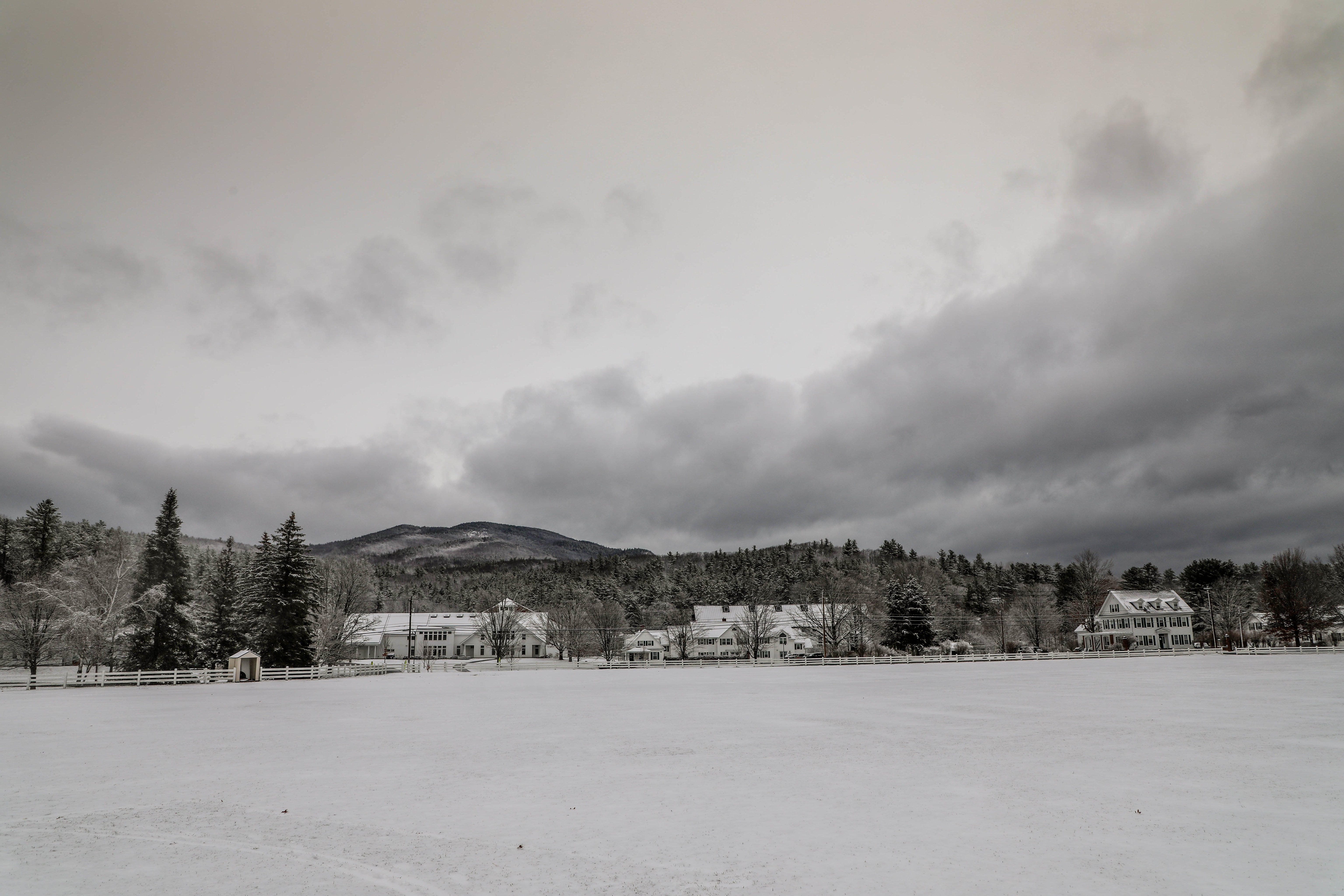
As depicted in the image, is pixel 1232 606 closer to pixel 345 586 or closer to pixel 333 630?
pixel 333 630

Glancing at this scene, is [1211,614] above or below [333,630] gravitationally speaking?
below

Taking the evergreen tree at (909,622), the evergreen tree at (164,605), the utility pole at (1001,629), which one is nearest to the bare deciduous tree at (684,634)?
the evergreen tree at (909,622)

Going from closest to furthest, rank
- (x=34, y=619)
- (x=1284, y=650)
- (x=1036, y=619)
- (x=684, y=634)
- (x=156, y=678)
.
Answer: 1. (x=156, y=678)
2. (x=34, y=619)
3. (x=1284, y=650)
4. (x=684, y=634)
5. (x=1036, y=619)

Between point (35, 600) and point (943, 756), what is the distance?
65825 mm

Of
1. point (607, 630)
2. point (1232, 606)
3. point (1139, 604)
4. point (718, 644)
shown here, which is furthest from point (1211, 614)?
point (607, 630)

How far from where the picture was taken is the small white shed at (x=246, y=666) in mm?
54281

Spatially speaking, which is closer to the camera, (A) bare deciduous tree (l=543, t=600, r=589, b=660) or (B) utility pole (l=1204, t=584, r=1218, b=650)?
(A) bare deciduous tree (l=543, t=600, r=589, b=660)

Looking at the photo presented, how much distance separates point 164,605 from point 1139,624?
391 ft

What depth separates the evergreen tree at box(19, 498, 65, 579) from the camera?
95.1 m

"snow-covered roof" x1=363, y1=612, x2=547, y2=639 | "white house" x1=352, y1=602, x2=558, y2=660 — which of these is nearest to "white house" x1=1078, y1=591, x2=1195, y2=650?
"snow-covered roof" x1=363, y1=612, x2=547, y2=639

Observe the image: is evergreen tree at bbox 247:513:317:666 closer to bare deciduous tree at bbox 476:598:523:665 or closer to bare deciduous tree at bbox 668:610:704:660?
bare deciduous tree at bbox 476:598:523:665

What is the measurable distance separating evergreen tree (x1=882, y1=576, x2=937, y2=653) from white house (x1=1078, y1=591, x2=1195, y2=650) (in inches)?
1162

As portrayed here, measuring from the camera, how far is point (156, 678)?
51.3 meters

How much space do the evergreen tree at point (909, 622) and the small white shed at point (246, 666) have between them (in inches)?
2792
